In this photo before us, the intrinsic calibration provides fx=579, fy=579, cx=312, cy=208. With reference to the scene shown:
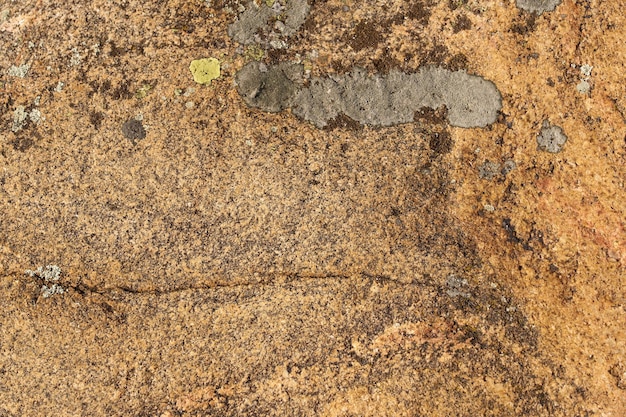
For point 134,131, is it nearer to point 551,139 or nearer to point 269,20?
point 269,20

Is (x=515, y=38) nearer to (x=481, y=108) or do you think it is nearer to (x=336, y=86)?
(x=481, y=108)

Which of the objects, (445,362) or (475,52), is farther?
(475,52)

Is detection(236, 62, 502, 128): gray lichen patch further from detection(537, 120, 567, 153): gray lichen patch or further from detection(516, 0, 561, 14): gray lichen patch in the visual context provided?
detection(516, 0, 561, 14): gray lichen patch

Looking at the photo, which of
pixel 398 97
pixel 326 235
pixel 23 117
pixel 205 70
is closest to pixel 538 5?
pixel 398 97

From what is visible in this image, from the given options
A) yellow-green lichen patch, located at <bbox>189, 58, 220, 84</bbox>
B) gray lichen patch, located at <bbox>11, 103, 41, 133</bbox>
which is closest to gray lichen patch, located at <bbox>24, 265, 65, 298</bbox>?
gray lichen patch, located at <bbox>11, 103, 41, 133</bbox>

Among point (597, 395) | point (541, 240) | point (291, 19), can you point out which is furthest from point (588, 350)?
point (291, 19)
